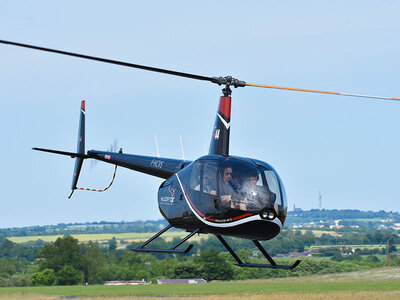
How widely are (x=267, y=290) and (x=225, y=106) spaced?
41.3 meters

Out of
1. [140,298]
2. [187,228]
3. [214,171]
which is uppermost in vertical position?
[214,171]

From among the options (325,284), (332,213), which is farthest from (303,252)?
(332,213)

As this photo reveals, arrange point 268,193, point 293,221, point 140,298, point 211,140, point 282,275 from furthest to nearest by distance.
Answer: point 293,221, point 282,275, point 140,298, point 211,140, point 268,193

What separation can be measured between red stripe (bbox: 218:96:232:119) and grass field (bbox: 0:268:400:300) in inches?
1221

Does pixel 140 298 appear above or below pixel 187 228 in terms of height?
below

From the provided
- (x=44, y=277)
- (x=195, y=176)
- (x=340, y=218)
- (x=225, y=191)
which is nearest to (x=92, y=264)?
(x=44, y=277)

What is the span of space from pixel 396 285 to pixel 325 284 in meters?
6.94

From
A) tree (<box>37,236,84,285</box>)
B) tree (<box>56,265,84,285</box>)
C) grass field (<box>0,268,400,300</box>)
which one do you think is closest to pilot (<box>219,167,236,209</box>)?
grass field (<box>0,268,400,300</box>)

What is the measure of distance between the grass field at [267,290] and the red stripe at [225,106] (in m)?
31.0

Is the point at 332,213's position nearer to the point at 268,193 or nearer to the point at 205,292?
the point at 205,292

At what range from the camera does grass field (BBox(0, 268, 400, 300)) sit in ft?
180

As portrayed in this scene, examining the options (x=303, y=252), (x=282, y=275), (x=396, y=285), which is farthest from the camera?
(x=303, y=252)

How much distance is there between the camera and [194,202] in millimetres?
22219

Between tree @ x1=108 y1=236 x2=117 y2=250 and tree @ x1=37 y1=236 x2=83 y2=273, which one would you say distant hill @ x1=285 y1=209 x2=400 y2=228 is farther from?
tree @ x1=37 y1=236 x2=83 y2=273
